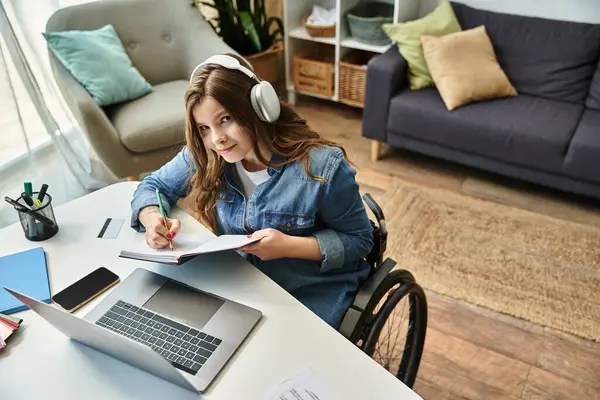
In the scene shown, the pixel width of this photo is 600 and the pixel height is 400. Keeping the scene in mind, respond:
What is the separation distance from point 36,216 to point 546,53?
2.45 metres

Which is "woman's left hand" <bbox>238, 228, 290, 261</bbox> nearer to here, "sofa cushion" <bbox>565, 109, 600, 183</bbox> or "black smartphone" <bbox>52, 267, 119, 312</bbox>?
"black smartphone" <bbox>52, 267, 119, 312</bbox>

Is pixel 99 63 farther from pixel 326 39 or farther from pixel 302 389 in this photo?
pixel 302 389

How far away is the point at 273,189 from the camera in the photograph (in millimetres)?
1268

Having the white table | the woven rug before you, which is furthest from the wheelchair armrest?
the woven rug

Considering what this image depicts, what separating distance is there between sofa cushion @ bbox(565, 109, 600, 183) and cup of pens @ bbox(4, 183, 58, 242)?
2068 mm

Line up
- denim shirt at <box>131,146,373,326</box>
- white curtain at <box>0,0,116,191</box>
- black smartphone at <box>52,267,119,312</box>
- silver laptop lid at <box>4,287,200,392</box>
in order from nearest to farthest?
silver laptop lid at <box>4,287,200,392</box>
black smartphone at <box>52,267,119,312</box>
denim shirt at <box>131,146,373,326</box>
white curtain at <box>0,0,116,191</box>

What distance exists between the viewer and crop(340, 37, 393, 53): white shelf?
311 centimetres

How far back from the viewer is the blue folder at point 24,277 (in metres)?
1.11

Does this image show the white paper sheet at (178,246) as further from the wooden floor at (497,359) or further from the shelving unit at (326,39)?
the shelving unit at (326,39)

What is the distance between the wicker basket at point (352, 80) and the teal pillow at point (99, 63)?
3.95ft

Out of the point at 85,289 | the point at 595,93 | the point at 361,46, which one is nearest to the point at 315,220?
the point at 85,289

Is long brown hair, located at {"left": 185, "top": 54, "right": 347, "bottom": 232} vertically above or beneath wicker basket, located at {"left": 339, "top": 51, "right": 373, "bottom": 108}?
above

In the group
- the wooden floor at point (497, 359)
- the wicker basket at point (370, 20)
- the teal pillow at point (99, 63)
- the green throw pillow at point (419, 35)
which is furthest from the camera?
the wicker basket at point (370, 20)

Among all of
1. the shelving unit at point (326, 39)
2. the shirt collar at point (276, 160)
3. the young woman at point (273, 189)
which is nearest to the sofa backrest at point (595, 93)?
the shelving unit at point (326, 39)
